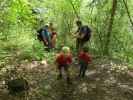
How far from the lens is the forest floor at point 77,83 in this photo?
33.1 ft

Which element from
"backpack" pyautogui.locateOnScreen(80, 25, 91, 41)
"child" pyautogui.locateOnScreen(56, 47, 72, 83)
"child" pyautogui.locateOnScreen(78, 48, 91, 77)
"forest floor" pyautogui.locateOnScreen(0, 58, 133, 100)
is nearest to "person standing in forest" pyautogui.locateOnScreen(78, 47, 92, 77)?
"child" pyautogui.locateOnScreen(78, 48, 91, 77)

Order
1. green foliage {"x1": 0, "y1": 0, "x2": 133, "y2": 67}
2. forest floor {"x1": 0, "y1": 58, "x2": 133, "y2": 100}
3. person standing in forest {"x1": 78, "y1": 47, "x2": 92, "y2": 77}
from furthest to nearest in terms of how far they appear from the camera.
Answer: green foliage {"x1": 0, "y1": 0, "x2": 133, "y2": 67} → person standing in forest {"x1": 78, "y1": 47, "x2": 92, "y2": 77} → forest floor {"x1": 0, "y1": 58, "x2": 133, "y2": 100}

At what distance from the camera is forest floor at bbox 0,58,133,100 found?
33.1 ft

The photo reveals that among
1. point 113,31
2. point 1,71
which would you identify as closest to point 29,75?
point 1,71

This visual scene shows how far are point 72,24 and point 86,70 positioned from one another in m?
5.93

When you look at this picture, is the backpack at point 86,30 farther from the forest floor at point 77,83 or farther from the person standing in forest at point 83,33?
the forest floor at point 77,83

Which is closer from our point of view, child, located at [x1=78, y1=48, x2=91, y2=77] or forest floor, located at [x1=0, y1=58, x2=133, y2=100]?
forest floor, located at [x1=0, y1=58, x2=133, y2=100]

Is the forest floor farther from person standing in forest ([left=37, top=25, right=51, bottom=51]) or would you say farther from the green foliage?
person standing in forest ([left=37, top=25, right=51, bottom=51])

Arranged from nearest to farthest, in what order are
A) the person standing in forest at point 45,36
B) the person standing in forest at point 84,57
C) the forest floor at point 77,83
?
the forest floor at point 77,83 → the person standing in forest at point 84,57 → the person standing in forest at point 45,36

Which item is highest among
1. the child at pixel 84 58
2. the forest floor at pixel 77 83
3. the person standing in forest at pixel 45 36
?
the person standing in forest at pixel 45 36

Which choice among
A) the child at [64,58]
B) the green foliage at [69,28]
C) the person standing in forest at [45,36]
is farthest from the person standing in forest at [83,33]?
the child at [64,58]

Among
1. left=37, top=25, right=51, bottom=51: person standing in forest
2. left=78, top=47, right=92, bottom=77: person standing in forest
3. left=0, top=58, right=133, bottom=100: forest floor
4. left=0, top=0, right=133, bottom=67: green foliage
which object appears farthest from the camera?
left=37, top=25, right=51, bottom=51: person standing in forest

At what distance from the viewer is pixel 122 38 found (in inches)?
658

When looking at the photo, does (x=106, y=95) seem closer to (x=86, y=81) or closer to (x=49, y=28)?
(x=86, y=81)
